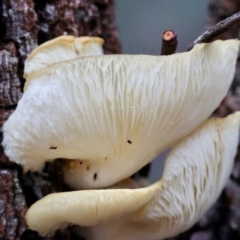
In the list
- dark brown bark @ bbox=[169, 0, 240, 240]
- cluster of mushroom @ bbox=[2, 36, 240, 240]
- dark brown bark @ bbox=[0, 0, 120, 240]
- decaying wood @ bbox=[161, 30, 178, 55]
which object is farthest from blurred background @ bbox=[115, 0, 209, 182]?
decaying wood @ bbox=[161, 30, 178, 55]

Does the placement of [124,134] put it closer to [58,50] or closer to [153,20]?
[58,50]

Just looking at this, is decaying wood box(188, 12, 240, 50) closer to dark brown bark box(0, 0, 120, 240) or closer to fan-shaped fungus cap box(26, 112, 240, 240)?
fan-shaped fungus cap box(26, 112, 240, 240)

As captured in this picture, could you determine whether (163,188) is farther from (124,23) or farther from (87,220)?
(124,23)

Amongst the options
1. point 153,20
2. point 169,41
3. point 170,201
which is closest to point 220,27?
point 169,41

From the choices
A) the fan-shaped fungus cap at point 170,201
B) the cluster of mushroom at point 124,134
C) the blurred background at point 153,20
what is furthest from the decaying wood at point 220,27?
the blurred background at point 153,20

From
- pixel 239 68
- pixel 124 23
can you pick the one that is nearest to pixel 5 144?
pixel 239 68
